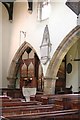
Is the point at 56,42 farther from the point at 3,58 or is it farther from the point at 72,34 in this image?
the point at 3,58

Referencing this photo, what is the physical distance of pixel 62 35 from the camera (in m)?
9.36

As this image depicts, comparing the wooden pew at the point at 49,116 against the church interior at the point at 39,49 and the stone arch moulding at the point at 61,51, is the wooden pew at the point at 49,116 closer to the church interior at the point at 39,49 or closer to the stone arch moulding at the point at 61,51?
the church interior at the point at 39,49

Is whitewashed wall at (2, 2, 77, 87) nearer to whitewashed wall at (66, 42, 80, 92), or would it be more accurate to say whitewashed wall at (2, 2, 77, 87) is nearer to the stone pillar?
the stone pillar

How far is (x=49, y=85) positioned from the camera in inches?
399

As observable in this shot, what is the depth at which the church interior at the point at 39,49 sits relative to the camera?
9.35 m

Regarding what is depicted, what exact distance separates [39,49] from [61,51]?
1521mm

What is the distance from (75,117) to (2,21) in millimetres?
10581

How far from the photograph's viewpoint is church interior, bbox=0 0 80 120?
368 inches

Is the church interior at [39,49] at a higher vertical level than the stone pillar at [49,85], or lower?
higher

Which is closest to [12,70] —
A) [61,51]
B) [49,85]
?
[49,85]

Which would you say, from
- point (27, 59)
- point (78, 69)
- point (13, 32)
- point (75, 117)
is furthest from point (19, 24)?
point (75, 117)

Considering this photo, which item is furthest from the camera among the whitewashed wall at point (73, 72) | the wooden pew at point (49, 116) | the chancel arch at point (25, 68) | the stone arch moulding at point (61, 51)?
the chancel arch at point (25, 68)

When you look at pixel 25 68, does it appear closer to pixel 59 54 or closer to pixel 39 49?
pixel 39 49

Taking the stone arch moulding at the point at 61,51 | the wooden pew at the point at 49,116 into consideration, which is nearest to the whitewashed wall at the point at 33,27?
the stone arch moulding at the point at 61,51
